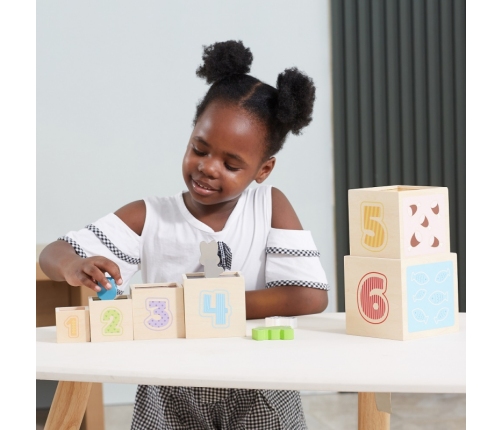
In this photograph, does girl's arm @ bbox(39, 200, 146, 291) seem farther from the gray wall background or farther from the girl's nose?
the gray wall background

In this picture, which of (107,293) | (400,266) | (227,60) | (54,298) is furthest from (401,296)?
(54,298)

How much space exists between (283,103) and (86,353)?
53 centimetres

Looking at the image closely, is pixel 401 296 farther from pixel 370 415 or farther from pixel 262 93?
pixel 262 93

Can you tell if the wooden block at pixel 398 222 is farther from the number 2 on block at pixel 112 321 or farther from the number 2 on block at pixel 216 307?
the number 2 on block at pixel 112 321

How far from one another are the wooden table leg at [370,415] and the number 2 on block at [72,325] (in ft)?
1.43

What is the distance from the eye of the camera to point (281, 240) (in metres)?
1.14

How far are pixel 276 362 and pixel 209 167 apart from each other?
418 mm

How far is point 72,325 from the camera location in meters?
0.88

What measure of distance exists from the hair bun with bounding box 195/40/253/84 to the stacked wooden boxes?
0.41m

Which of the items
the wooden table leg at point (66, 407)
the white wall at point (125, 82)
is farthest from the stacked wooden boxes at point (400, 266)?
the white wall at point (125, 82)

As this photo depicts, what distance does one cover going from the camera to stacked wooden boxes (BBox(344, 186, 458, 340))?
86 centimetres
